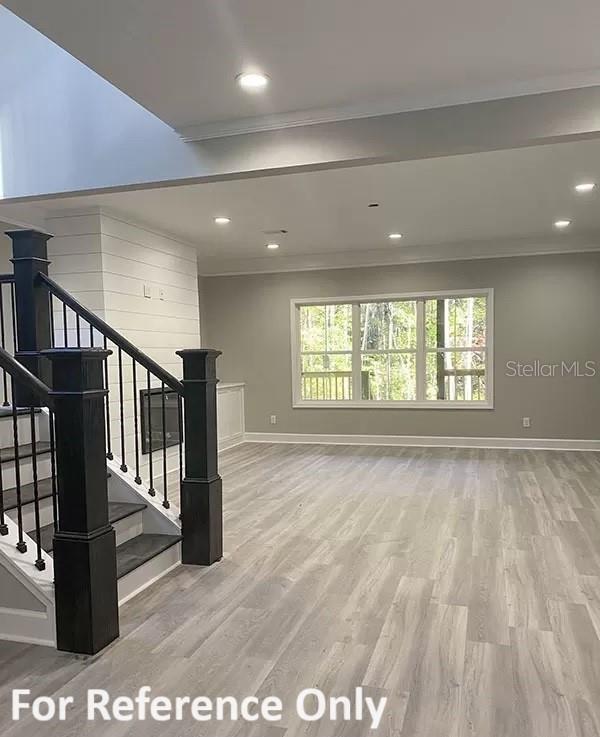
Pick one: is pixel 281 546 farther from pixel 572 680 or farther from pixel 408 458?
pixel 408 458

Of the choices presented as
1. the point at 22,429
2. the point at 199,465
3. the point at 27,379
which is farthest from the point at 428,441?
the point at 27,379

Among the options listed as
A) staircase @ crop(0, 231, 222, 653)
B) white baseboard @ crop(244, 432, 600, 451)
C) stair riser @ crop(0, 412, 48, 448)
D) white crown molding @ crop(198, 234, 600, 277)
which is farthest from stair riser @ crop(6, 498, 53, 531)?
white crown molding @ crop(198, 234, 600, 277)

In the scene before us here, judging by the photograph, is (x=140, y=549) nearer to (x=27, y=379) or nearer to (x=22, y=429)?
(x=22, y=429)

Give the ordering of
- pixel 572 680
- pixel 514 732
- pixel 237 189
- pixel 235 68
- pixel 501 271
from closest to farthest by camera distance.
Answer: pixel 514 732 < pixel 572 680 < pixel 235 68 < pixel 237 189 < pixel 501 271

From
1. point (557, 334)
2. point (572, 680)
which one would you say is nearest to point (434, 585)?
point (572, 680)

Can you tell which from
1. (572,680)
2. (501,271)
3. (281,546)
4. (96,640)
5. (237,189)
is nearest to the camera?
(572,680)

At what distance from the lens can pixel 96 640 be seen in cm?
233

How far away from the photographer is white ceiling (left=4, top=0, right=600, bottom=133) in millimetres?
2213

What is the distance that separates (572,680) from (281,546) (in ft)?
6.30

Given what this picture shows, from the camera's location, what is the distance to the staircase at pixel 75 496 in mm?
2311

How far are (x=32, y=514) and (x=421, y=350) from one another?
5662mm

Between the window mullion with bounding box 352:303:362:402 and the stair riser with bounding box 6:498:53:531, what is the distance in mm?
5309

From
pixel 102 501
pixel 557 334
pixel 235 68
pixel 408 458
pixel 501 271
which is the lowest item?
pixel 408 458

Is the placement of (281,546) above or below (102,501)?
below
